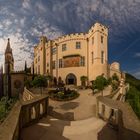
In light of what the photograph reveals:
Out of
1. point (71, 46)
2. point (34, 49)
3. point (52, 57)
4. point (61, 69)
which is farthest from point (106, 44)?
point (34, 49)

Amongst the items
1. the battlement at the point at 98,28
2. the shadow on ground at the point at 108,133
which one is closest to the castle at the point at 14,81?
the battlement at the point at 98,28

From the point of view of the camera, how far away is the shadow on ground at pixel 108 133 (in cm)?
828

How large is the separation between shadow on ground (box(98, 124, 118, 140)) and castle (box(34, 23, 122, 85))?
87.5ft

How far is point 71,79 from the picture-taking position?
4209 centimetres

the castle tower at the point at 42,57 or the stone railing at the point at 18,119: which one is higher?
the castle tower at the point at 42,57

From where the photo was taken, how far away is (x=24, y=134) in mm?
8578

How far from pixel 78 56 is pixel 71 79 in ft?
17.7

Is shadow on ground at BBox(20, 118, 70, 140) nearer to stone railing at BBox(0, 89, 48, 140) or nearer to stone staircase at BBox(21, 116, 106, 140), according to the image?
stone staircase at BBox(21, 116, 106, 140)

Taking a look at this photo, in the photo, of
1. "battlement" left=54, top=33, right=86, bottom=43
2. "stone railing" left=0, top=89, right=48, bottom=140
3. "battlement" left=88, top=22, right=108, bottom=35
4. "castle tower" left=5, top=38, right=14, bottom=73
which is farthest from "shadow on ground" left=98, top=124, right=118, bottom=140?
"castle tower" left=5, top=38, right=14, bottom=73

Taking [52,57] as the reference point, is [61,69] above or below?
below

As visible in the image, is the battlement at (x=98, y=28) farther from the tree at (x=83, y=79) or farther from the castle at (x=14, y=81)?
the castle at (x=14, y=81)

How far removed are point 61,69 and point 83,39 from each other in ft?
27.8

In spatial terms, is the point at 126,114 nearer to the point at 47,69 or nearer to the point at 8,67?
the point at 47,69

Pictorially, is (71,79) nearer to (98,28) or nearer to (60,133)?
(98,28)
